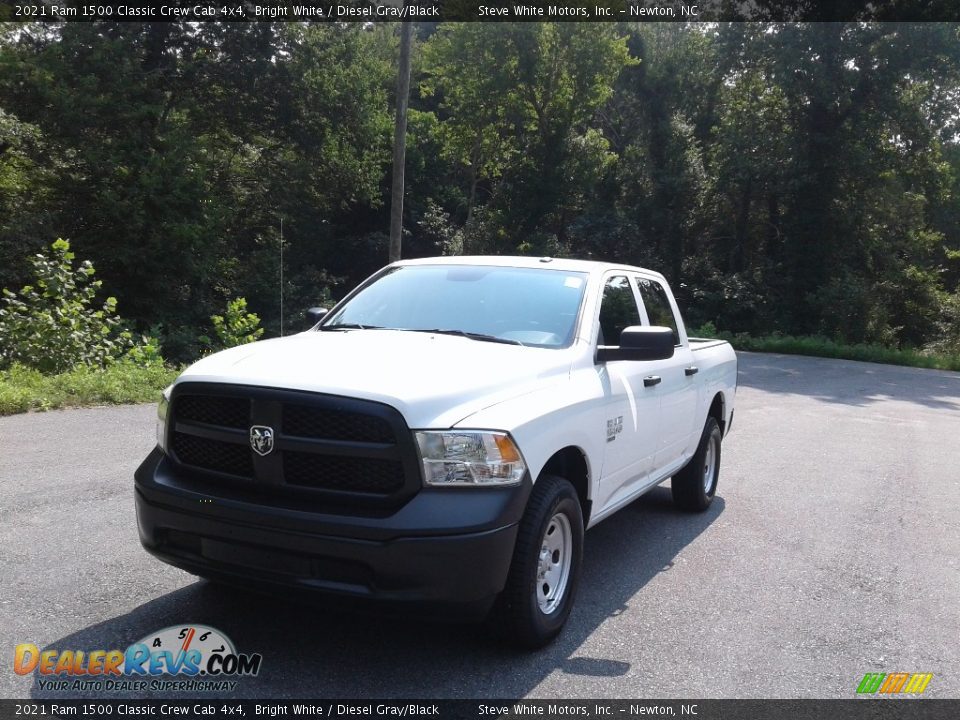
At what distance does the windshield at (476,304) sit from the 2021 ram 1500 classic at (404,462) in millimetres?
34

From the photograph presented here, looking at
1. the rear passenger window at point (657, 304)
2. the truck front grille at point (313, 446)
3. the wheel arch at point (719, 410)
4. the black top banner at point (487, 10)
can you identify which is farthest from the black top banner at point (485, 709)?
the black top banner at point (487, 10)

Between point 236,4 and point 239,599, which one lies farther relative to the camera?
point 236,4

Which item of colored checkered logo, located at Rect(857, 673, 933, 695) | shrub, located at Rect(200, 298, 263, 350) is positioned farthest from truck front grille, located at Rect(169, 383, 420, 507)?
shrub, located at Rect(200, 298, 263, 350)

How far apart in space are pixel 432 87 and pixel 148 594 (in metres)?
43.2

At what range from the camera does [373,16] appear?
31312 mm

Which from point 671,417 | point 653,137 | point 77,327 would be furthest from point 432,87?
point 671,417

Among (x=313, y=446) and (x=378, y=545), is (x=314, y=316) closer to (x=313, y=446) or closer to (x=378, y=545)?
(x=313, y=446)

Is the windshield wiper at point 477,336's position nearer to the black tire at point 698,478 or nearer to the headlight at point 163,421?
the headlight at point 163,421

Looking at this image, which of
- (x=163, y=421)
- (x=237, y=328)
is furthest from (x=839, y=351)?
(x=163, y=421)

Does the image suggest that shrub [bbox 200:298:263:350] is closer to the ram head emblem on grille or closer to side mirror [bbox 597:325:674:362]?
side mirror [bbox 597:325:674:362]

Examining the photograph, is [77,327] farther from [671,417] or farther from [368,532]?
[368,532]

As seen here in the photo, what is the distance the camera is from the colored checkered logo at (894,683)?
13.3 feet

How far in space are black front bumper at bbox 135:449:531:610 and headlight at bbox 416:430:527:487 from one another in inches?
1.8

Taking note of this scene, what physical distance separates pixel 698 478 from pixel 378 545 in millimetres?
4111
